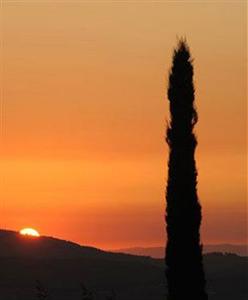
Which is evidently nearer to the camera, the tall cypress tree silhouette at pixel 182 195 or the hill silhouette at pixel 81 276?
the tall cypress tree silhouette at pixel 182 195

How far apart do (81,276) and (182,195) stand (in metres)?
59.5

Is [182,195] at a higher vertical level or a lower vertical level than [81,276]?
lower

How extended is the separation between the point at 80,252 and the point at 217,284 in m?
24.9

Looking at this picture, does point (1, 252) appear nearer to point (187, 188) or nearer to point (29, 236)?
point (29, 236)

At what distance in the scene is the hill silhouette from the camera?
258 ft

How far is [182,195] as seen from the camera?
2909 cm

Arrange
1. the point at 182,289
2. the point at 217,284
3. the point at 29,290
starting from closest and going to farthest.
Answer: the point at 182,289, the point at 29,290, the point at 217,284

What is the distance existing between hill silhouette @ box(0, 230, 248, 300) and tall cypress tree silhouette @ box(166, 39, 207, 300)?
4495 centimetres

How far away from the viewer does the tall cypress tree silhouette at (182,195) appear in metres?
28.5

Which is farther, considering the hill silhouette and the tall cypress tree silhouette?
the hill silhouette

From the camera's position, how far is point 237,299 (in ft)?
263

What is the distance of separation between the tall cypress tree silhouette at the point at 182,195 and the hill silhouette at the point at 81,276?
44946 millimetres

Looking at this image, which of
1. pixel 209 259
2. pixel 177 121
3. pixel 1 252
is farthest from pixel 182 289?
pixel 209 259

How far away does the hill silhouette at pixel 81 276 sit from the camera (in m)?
78.8
